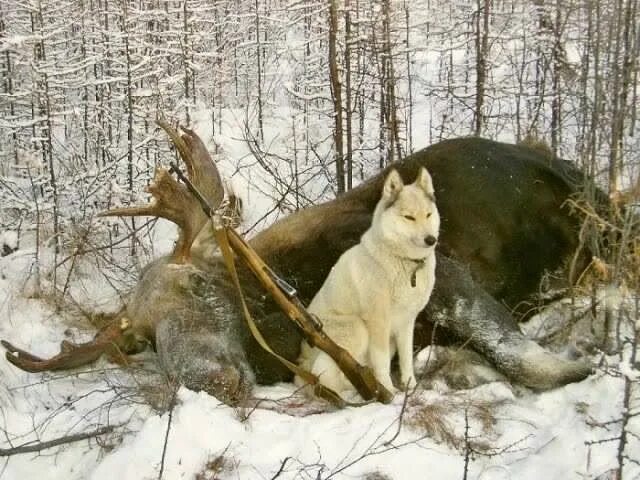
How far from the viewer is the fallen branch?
356 centimetres

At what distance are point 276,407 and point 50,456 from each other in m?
1.16

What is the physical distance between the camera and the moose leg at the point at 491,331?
400cm

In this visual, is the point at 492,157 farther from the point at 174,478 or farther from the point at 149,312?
the point at 174,478

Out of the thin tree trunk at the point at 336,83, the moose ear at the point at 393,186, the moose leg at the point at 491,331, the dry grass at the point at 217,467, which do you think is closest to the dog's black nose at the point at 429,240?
the moose ear at the point at 393,186

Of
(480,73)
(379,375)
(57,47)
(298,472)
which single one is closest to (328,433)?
(298,472)

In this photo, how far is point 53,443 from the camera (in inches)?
141

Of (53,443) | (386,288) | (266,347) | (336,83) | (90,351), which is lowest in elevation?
(53,443)

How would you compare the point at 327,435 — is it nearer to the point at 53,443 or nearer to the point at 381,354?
the point at 381,354

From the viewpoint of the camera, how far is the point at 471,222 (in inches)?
195

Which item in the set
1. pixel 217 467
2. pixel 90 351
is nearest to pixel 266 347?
pixel 217 467

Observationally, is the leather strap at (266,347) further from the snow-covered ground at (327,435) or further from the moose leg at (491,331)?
the moose leg at (491,331)

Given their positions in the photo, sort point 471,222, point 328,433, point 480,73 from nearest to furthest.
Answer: point 328,433 → point 471,222 → point 480,73

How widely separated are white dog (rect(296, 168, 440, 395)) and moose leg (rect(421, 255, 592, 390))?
1.14 feet

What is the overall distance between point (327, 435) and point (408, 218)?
1244mm
